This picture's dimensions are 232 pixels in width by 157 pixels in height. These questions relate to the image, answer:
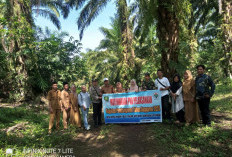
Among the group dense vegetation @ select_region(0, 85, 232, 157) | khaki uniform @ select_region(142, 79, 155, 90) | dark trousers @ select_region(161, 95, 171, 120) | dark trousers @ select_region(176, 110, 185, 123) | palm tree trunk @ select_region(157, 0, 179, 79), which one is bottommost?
dense vegetation @ select_region(0, 85, 232, 157)

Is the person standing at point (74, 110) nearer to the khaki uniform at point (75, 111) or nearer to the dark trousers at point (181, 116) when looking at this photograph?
the khaki uniform at point (75, 111)

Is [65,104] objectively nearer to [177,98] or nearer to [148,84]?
[148,84]

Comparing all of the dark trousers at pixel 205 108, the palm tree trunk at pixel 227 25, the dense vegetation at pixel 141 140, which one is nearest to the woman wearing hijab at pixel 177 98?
the dense vegetation at pixel 141 140

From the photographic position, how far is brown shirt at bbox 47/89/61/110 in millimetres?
5996

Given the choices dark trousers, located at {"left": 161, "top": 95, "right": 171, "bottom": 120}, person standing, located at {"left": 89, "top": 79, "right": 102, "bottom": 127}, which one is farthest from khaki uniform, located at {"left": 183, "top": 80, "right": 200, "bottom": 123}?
person standing, located at {"left": 89, "top": 79, "right": 102, "bottom": 127}

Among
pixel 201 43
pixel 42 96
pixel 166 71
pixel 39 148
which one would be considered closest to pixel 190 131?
pixel 166 71

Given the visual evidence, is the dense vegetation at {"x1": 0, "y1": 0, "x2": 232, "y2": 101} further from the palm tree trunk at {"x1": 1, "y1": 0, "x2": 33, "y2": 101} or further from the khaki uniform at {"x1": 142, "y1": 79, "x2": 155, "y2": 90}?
the khaki uniform at {"x1": 142, "y1": 79, "x2": 155, "y2": 90}

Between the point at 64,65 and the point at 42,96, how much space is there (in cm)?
248

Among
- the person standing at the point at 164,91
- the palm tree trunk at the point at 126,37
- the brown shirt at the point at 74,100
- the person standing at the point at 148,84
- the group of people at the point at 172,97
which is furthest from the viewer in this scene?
the palm tree trunk at the point at 126,37

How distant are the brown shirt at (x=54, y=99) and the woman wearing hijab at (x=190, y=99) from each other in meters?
4.15

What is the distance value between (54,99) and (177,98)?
404cm

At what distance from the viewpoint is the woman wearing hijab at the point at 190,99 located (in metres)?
5.15

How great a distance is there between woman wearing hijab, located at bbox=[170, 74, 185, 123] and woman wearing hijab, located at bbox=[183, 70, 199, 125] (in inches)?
5.6

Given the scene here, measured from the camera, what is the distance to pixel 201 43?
2748 cm
